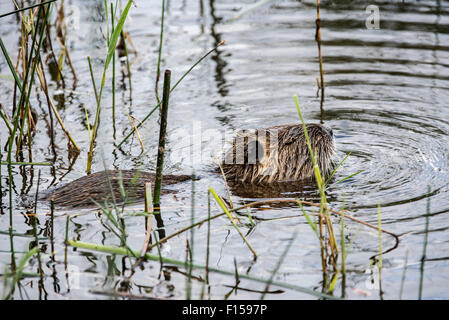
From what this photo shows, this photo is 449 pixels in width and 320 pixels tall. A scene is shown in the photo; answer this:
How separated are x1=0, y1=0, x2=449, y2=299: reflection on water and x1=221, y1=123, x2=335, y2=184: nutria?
0.44 ft

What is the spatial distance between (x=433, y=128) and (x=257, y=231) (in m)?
2.25

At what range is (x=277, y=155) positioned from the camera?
4.37 metres

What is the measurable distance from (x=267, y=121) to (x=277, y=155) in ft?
3.40

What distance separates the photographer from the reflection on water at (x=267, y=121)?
3.11 meters

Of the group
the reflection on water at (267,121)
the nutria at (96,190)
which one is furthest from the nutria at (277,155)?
the nutria at (96,190)

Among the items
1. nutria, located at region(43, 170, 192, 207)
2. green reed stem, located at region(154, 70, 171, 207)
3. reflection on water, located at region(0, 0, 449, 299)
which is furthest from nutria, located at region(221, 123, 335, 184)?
green reed stem, located at region(154, 70, 171, 207)

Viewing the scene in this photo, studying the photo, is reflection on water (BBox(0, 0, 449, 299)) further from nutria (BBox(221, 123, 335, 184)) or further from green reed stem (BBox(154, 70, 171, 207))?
green reed stem (BBox(154, 70, 171, 207))

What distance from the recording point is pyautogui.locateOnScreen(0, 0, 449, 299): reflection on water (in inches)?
122

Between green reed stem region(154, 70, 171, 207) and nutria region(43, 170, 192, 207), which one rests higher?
green reed stem region(154, 70, 171, 207)

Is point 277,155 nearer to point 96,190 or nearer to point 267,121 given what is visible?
point 267,121

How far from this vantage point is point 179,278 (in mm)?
3021
